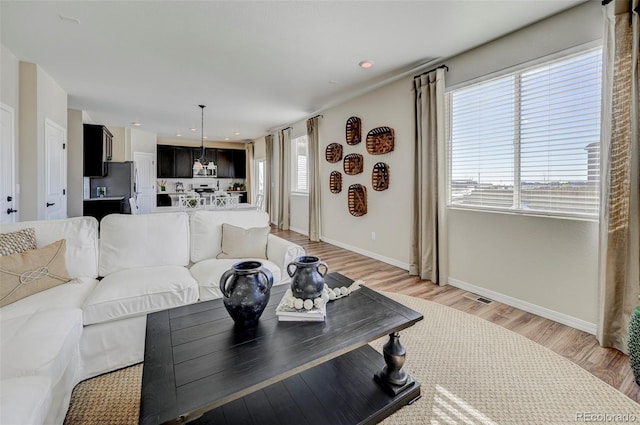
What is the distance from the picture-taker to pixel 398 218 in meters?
4.28

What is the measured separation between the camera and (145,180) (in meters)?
8.86

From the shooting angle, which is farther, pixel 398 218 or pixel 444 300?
pixel 398 218

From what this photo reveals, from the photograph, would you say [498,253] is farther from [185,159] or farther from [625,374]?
[185,159]

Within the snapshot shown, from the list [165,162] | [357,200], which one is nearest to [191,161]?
[165,162]

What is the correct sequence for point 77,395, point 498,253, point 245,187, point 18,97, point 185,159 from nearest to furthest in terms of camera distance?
1. point 77,395
2. point 498,253
3. point 18,97
4. point 185,159
5. point 245,187

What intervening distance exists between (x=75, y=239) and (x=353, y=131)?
3.91 metres

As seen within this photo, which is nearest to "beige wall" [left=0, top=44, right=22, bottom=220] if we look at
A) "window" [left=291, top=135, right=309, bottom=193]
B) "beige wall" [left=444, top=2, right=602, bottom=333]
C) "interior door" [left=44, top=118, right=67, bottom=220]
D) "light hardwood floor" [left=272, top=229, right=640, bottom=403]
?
"interior door" [left=44, top=118, right=67, bottom=220]

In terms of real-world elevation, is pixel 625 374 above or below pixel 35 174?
below

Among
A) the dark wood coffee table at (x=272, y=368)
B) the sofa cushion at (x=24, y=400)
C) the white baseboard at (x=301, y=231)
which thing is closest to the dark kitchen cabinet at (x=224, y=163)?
the white baseboard at (x=301, y=231)

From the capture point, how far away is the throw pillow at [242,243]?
109 inches

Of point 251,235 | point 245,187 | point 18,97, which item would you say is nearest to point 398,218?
point 251,235

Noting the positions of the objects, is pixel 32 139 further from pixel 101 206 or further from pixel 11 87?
pixel 101 206

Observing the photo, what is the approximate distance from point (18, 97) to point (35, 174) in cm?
89

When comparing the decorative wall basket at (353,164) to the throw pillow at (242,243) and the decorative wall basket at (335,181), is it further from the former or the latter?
the throw pillow at (242,243)
